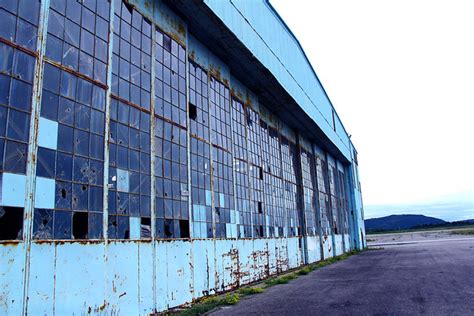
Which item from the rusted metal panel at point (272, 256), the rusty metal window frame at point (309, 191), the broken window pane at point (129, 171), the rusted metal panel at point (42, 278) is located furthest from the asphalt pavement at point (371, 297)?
the rusty metal window frame at point (309, 191)

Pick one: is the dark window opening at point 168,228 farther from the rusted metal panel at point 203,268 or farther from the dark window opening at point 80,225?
the dark window opening at point 80,225

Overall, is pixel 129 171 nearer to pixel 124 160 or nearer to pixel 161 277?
pixel 124 160

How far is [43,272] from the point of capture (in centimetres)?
584

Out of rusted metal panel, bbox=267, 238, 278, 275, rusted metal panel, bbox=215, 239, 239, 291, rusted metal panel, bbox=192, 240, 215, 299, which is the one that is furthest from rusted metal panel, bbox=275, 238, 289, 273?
rusted metal panel, bbox=192, 240, 215, 299

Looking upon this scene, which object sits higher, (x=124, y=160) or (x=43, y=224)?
(x=124, y=160)

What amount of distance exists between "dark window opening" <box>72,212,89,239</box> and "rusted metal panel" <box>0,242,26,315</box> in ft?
3.74

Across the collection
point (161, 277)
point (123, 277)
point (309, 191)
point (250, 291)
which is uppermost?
point (309, 191)

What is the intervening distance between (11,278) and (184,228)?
510 centimetres

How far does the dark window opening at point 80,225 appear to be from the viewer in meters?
6.64

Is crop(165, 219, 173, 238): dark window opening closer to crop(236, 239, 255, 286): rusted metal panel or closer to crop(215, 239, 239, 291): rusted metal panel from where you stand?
crop(215, 239, 239, 291): rusted metal panel

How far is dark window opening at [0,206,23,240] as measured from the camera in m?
5.38

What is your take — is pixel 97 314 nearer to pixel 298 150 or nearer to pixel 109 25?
pixel 109 25

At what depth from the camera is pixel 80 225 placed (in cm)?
677

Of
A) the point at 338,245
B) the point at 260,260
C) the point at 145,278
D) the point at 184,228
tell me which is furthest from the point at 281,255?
the point at 338,245
